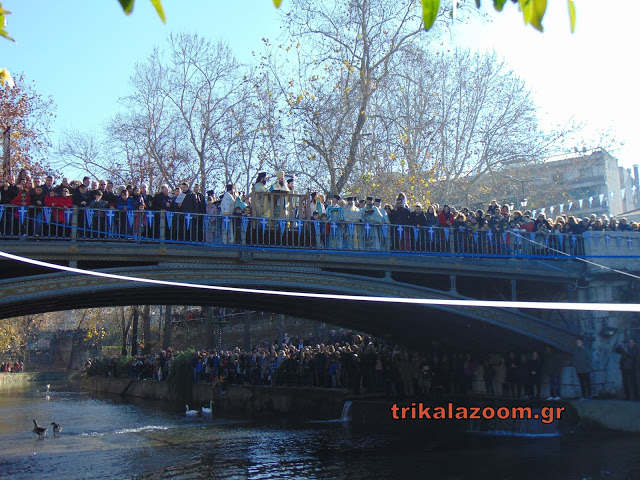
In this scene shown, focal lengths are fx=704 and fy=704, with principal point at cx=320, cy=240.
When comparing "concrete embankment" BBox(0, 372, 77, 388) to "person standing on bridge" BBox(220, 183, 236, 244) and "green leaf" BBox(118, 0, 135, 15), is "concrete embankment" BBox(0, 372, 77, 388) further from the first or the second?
"green leaf" BBox(118, 0, 135, 15)

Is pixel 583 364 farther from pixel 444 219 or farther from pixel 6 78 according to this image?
pixel 6 78

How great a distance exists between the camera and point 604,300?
18500 mm

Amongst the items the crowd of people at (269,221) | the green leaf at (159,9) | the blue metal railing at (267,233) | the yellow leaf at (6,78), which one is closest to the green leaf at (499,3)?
the green leaf at (159,9)

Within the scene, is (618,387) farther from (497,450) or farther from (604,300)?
(497,450)

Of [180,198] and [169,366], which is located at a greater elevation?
[180,198]

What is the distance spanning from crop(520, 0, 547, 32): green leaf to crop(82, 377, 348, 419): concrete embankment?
20.2m

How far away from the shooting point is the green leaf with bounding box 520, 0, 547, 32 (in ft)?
9.46

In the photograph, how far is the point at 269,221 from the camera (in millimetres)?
15586

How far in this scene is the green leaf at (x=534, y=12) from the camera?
2.88 metres

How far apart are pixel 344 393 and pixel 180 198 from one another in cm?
998

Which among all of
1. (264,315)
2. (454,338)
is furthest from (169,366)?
(454,338)

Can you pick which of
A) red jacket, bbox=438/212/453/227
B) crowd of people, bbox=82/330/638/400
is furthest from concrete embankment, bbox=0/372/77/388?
red jacket, bbox=438/212/453/227

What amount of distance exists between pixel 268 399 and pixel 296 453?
8.54 metres

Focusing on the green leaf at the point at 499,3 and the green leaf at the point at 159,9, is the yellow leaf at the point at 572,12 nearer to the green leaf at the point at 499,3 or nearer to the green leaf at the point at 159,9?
the green leaf at the point at 499,3
